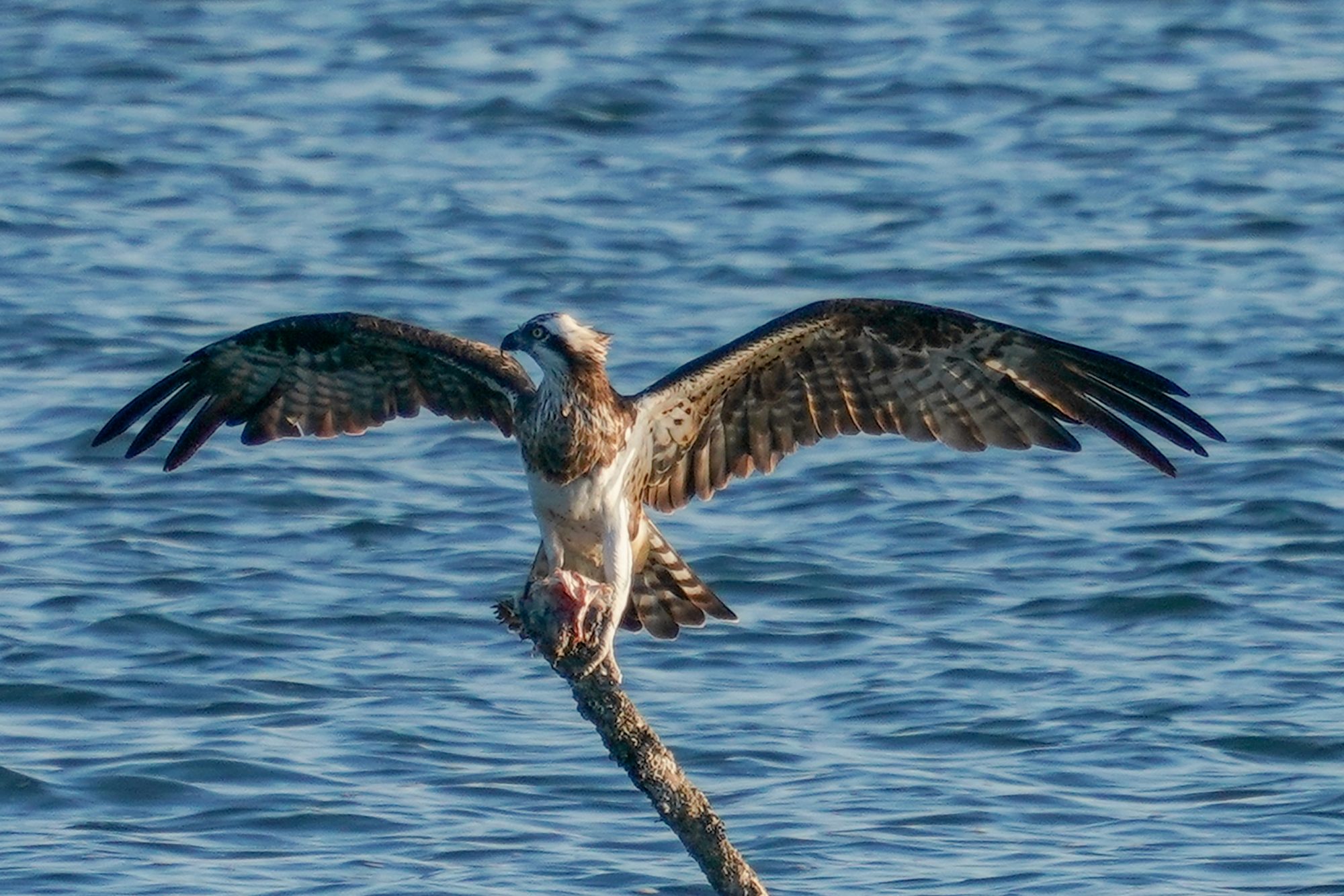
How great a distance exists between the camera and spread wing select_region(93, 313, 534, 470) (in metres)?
8.61

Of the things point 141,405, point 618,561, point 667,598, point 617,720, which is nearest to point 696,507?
point 667,598

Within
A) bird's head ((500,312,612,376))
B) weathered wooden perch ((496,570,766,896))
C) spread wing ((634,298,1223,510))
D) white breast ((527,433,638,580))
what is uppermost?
bird's head ((500,312,612,376))

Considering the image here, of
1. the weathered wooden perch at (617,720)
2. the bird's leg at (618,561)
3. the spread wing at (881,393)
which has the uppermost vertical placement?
the spread wing at (881,393)

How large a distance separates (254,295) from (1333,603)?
6.71 metres

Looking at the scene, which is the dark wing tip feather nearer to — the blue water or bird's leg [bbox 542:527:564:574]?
bird's leg [bbox 542:527:564:574]

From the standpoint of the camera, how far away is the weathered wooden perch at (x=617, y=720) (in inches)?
274

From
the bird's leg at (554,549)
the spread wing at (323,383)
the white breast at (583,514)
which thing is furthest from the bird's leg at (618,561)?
the spread wing at (323,383)

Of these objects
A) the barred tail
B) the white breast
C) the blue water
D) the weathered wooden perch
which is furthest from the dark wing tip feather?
the weathered wooden perch

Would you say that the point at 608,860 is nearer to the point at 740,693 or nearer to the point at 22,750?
the point at 740,693

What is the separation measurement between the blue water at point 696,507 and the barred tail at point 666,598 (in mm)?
1066

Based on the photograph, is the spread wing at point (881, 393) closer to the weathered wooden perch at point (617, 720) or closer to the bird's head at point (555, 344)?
the bird's head at point (555, 344)

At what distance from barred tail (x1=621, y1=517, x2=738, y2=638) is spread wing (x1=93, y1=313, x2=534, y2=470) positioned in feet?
2.31

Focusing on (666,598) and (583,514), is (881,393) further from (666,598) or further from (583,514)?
(583,514)

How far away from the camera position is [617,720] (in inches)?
274
